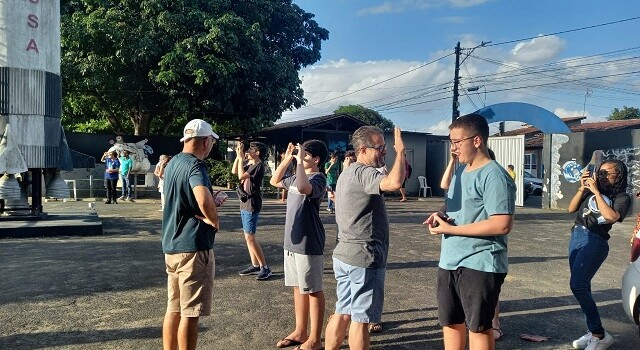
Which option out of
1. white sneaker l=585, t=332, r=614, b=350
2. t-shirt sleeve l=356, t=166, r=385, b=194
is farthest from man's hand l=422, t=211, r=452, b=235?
white sneaker l=585, t=332, r=614, b=350

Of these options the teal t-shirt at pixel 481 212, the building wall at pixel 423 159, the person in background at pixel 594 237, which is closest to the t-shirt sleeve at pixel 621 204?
the person in background at pixel 594 237

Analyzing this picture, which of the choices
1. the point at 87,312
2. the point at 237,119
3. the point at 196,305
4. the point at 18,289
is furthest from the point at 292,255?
the point at 237,119

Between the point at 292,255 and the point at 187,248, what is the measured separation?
1035mm

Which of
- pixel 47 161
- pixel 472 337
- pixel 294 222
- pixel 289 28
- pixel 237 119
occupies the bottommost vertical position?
pixel 472 337

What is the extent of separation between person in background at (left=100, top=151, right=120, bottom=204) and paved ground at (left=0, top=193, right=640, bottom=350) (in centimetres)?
609

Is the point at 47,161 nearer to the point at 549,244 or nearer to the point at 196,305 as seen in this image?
the point at 196,305

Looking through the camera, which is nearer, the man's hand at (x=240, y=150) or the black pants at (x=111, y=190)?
the man's hand at (x=240, y=150)

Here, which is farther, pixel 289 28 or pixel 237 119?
pixel 289 28

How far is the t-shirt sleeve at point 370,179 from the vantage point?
338cm

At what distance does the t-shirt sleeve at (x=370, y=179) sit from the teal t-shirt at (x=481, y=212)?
0.53 metres

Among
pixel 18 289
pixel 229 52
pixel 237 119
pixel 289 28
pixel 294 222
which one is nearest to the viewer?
pixel 294 222

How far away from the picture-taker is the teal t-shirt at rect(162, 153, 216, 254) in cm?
367

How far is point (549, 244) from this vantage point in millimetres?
9797

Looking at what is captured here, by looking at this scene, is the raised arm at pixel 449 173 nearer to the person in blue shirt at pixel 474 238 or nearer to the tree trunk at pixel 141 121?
the person in blue shirt at pixel 474 238
